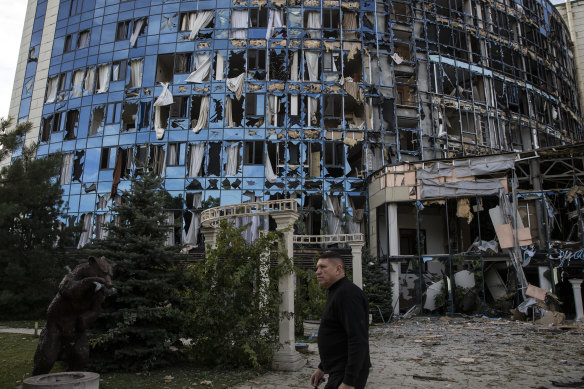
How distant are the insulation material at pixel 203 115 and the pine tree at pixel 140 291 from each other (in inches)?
769

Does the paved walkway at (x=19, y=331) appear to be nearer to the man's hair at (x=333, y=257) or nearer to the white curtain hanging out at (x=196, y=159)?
the man's hair at (x=333, y=257)

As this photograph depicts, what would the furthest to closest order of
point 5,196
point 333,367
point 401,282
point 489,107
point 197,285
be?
1. point 489,107
2. point 401,282
3. point 5,196
4. point 197,285
5. point 333,367

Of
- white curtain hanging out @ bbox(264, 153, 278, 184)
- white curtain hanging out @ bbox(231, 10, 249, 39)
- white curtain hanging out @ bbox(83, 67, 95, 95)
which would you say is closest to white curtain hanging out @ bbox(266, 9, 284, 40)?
white curtain hanging out @ bbox(231, 10, 249, 39)

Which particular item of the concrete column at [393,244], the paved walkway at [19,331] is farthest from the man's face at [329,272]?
the concrete column at [393,244]

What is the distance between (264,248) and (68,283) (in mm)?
3981

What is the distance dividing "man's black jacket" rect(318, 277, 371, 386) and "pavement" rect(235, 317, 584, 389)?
4178mm

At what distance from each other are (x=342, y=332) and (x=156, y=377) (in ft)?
18.8

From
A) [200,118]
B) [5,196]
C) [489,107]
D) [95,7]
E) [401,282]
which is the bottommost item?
[401,282]

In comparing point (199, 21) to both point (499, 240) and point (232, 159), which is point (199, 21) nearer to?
point (232, 159)

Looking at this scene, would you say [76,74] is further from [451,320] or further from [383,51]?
[451,320]

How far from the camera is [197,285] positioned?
30.6 feet

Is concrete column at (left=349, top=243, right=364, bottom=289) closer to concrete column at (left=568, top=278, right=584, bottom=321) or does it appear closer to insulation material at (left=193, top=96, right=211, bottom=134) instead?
concrete column at (left=568, top=278, right=584, bottom=321)

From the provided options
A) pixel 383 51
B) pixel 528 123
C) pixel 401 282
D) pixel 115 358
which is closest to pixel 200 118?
pixel 383 51

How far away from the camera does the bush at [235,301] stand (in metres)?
8.73
